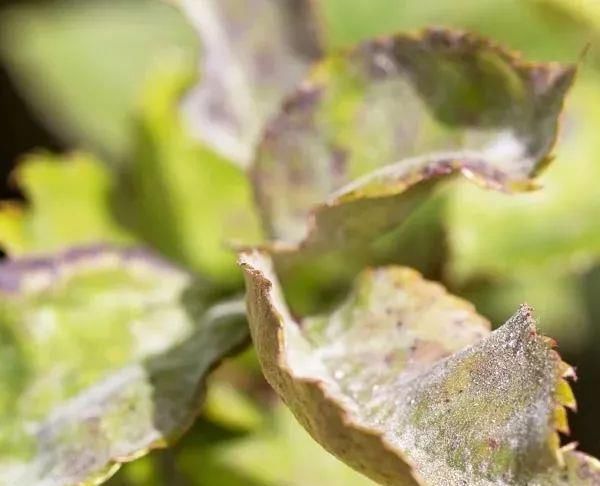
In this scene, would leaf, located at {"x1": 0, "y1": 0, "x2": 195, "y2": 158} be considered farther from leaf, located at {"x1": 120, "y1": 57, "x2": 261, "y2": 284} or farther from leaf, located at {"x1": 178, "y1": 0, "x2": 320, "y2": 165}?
leaf, located at {"x1": 178, "y1": 0, "x2": 320, "y2": 165}

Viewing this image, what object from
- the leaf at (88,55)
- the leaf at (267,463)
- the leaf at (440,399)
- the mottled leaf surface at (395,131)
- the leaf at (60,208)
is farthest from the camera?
the leaf at (88,55)

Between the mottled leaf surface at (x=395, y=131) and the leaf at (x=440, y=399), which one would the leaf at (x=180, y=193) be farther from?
the leaf at (x=440, y=399)

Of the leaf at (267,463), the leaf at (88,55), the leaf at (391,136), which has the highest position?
the leaf at (88,55)

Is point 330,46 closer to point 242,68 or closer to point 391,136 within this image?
point 242,68

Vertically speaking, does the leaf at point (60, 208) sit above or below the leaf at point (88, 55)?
below

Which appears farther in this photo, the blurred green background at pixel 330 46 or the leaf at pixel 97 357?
the blurred green background at pixel 330 46

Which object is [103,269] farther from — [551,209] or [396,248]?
[551,209]

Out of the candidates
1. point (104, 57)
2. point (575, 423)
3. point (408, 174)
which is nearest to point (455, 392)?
point (408, 174)

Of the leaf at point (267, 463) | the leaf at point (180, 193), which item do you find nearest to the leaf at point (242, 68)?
the leaf at point (180, 193)
